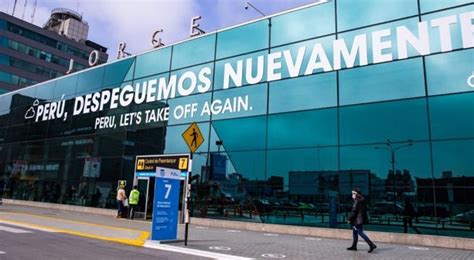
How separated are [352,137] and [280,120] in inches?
143

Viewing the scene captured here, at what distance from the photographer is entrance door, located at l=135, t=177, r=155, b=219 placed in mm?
22234

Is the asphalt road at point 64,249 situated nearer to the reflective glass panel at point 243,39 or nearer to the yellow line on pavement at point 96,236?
the yellow line on pavement at point 96,236

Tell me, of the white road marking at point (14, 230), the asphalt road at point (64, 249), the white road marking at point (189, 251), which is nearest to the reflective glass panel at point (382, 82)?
the white road marking at point (189, 251)

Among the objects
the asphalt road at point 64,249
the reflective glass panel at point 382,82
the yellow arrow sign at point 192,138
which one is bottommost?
the asphalt road at point 64,249

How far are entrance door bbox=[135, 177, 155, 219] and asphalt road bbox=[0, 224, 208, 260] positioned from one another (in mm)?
9389

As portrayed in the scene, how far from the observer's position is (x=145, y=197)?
23141 millimetres

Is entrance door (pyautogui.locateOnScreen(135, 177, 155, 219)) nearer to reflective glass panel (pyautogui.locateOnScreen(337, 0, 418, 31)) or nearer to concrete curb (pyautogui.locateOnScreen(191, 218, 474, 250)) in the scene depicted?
concrete curb (pyautogui.locateOnScreen(191, 218, 474, 250))

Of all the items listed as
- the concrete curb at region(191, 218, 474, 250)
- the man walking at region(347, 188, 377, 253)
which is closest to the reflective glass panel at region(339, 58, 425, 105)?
the concrete curb at region(191, 218, 474, 250)

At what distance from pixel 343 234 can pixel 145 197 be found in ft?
→ 39.9

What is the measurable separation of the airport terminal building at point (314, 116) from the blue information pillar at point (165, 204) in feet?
21.5

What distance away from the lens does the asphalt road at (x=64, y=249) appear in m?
9.09

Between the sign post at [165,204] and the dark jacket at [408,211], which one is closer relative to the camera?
the sign post at [165,204]

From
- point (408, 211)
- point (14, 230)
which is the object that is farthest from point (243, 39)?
point (14, 230)

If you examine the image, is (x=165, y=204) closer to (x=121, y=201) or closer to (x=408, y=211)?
(x=408, y=211)
